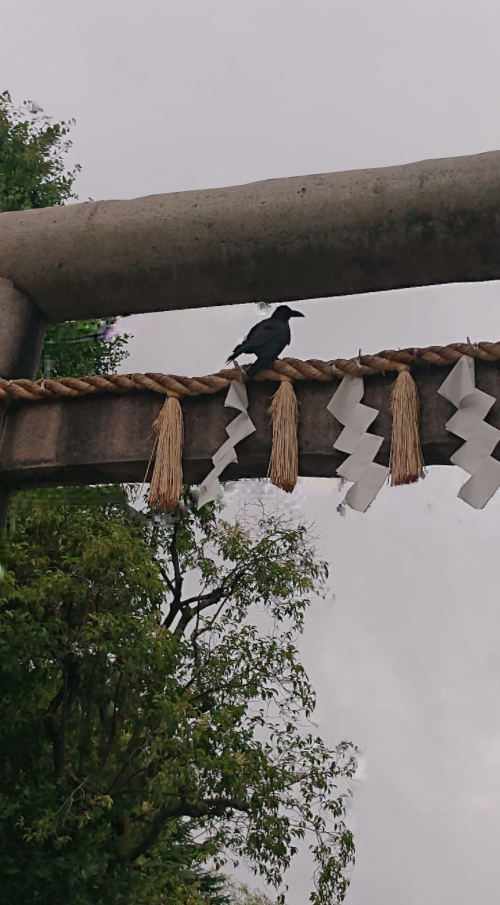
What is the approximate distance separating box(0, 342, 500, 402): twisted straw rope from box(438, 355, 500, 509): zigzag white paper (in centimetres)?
6

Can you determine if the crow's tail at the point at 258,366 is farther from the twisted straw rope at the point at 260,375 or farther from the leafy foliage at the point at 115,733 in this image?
the leafy foliage at the point at 115,733

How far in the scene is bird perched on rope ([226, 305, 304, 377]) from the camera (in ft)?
7.66

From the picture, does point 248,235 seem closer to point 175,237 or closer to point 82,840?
point 175,237

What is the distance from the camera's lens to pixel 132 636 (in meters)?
6.43

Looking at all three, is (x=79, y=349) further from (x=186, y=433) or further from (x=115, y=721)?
(x=186, y=433)

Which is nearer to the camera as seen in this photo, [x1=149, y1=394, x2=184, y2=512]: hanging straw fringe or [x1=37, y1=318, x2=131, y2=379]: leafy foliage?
[x1=149, y1=394, x2=184, y2=512]: hanging straw fringe

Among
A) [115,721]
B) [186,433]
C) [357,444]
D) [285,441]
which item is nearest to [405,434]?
[357,444]

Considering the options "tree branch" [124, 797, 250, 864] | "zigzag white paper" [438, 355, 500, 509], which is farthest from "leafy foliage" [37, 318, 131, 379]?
"zigzag white paper" [438, 355, 500, 509]

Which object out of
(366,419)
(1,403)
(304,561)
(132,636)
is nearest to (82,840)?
(132,636)

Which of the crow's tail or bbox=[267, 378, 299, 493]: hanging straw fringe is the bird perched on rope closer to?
the crow's tail

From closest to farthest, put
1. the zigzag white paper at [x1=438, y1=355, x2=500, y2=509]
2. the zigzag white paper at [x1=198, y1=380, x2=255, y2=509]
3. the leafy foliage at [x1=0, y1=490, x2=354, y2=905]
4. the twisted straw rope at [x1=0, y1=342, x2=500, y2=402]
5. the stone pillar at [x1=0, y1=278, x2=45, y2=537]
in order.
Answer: the zigzag white paper at [x1=438, y1=355, x2=500, y2=509] < the twisted straw rope at [x1=0, y1=342, x2=500, y2=402] < the zigzag white paper at [x1=198, y1=380, x2=255, y2=509] < the stone pillar at [x1=0, y1=278, x2=45, y2=537] < the leafy foliage at [x1=0, y1=490, x2=354, y2=905]

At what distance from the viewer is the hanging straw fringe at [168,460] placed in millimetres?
2250

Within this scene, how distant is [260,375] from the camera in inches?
91.7

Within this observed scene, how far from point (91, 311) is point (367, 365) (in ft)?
3.00
